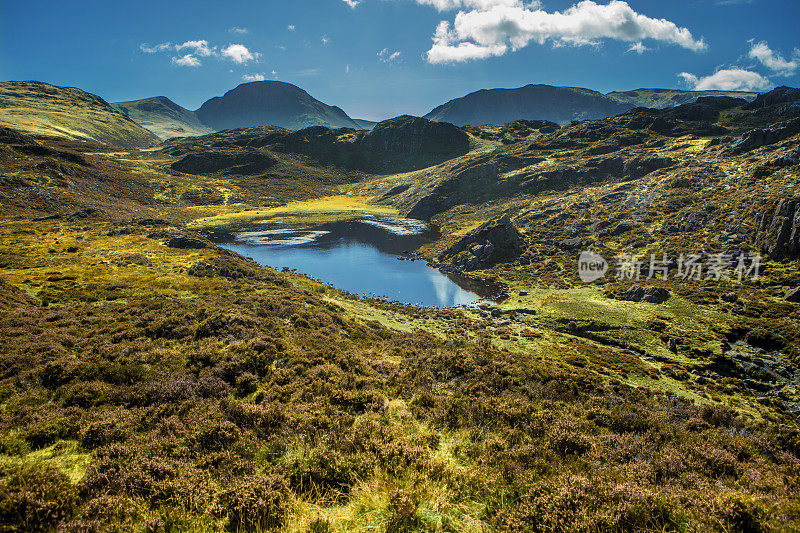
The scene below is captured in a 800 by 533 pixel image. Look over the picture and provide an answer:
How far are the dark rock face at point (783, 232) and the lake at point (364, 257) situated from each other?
40313mm

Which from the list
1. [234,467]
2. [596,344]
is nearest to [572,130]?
[596,344]

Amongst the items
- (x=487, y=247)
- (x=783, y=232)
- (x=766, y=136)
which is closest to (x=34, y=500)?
(x=487, y=247)

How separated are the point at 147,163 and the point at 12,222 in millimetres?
150232

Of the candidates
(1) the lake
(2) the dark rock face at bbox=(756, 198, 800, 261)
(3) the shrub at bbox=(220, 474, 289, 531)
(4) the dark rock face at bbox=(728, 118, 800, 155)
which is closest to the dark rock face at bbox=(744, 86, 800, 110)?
(4) the dark rock face at bbox=(728, 118, 800, 155)

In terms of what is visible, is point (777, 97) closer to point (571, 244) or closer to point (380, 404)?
point (571, 244)

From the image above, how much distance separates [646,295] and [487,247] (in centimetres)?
3062

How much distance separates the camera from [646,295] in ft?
146

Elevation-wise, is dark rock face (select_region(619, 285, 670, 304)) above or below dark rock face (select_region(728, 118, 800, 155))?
below

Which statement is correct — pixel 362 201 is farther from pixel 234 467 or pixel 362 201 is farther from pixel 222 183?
pixel 234 467

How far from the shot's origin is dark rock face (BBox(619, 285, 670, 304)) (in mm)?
43531

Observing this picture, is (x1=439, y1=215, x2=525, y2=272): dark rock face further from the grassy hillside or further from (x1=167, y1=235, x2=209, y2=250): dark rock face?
(x1=167, y1=235, x2=209, y2=250): dark rock face

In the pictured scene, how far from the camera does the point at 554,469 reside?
7074 millimetres

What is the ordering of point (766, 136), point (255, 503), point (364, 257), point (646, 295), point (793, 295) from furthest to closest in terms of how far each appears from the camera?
point (364, 257), point (766, 136), point (646, 295), point (793, 295), point (255, 503)

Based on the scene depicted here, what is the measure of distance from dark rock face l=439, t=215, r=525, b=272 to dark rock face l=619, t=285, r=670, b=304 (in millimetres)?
25792
